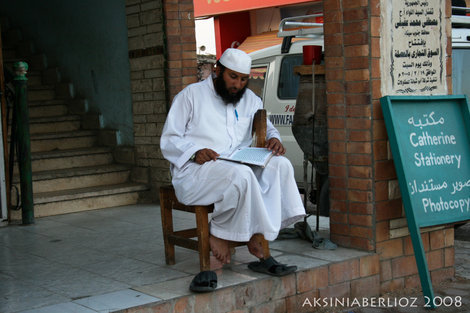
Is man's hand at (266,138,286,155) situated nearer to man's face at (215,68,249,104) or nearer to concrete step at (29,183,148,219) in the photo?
man's face at (215,68,249,104)

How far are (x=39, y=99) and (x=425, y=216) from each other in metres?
5.96

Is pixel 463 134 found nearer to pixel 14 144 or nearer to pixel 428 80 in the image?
pixel 428 80

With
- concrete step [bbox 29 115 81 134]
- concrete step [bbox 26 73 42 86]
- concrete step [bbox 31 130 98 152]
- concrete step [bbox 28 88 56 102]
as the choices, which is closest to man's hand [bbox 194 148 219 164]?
concrete step [bbox 31 130 98 152]

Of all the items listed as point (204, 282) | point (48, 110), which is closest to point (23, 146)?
point (48, 110)

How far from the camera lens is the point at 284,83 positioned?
8.70m

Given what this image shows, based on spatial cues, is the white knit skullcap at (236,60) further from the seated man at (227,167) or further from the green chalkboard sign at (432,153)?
the green chalkboard sign at (432,153)

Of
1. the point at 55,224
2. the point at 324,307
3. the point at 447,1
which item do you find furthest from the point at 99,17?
the point at 324,307

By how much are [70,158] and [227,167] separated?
4.17m

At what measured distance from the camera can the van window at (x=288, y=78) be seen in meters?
8.57

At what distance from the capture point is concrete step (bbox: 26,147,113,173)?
306 inches

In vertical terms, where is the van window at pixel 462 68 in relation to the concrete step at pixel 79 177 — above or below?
above

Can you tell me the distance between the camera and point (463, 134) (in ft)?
17.2

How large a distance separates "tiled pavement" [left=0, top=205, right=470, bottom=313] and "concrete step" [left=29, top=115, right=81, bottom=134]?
6.29ft

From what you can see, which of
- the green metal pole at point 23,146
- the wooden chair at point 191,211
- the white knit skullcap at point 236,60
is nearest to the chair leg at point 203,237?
the wooden chair at point 191,211
